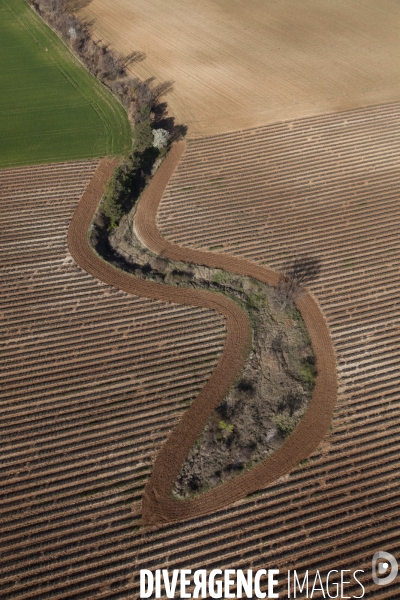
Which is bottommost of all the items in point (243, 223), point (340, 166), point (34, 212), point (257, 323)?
point (257, 323)

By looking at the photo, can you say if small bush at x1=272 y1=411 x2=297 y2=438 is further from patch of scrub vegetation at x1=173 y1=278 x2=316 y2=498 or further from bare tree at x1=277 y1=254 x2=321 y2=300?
bare tree at x1=277 y1=254 x2=321 y2=300

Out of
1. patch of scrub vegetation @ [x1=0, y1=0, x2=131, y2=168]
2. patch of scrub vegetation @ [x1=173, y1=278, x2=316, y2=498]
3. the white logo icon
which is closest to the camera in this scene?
the white logo icon

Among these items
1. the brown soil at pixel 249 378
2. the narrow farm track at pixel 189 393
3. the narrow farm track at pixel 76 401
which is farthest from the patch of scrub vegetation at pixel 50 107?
the brown soil at pixel 249 378

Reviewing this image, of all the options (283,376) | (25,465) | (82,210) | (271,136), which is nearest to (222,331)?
(283,376)

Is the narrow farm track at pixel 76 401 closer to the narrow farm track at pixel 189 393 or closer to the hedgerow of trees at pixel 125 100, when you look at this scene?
the narrow farm track at pixel 189 393

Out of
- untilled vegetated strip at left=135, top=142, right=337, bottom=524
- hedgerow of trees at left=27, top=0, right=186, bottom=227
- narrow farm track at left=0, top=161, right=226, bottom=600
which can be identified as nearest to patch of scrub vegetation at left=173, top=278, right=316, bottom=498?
untilled vegetated strip at left=135, top=142, right=337, bottom=524

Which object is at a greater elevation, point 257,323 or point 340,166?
point 340,166

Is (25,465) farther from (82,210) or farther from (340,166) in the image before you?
(340,166)
